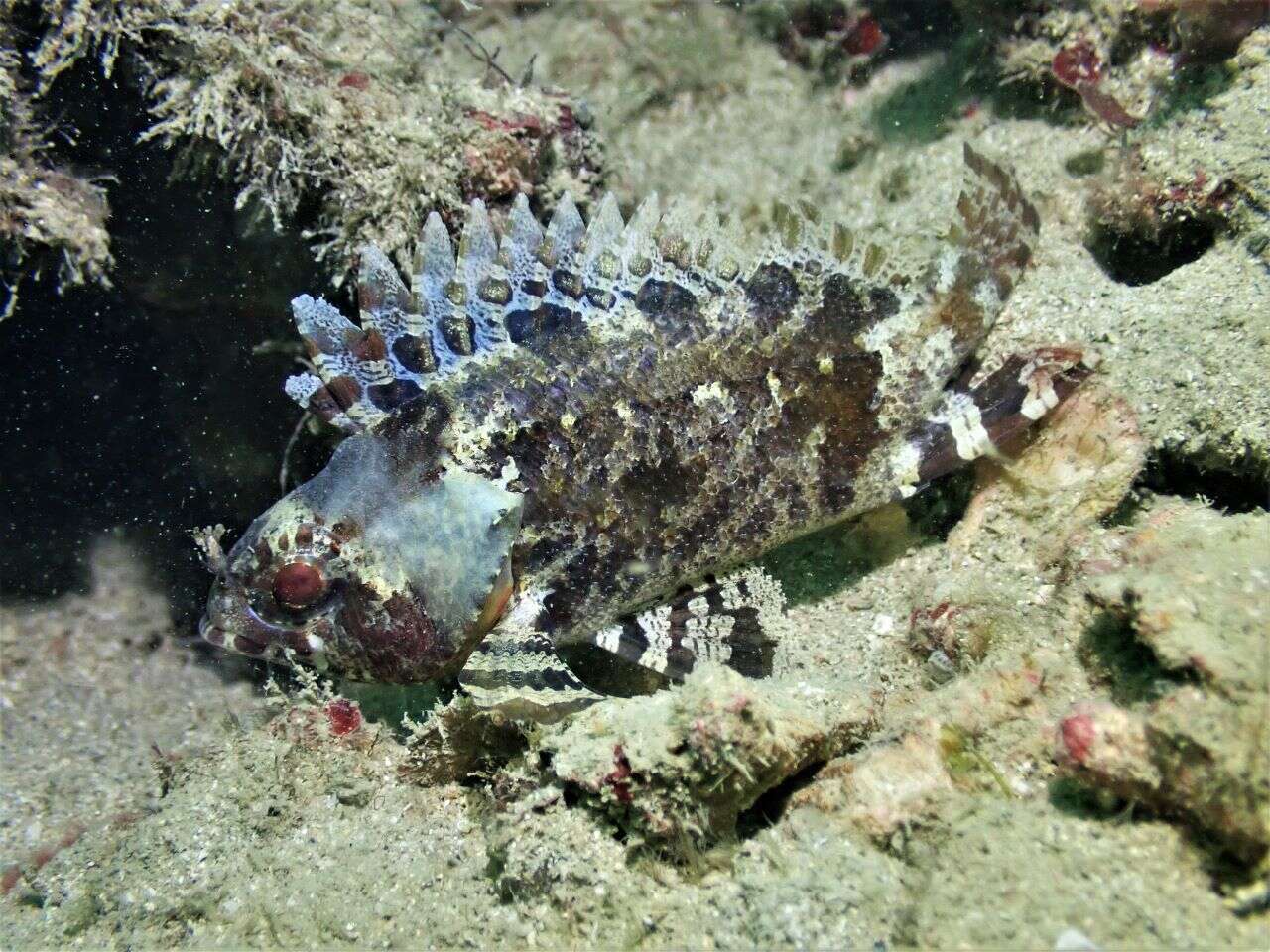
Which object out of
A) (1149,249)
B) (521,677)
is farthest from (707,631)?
(1149,249)

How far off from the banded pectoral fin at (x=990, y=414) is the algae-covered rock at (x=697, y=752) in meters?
1.53

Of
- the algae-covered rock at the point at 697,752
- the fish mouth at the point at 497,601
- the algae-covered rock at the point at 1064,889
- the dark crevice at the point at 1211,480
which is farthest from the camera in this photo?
the fish mouth at the point at 497,601

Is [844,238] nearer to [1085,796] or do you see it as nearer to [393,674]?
[1085,796]

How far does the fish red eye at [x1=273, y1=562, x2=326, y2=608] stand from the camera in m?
3.79

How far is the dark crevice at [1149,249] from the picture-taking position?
4301 millimetres

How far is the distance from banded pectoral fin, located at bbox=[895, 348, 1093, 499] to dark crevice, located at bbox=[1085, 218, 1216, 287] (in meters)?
0.97

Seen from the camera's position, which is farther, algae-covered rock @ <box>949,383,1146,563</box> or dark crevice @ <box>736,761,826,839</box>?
algae-covered rock @ <box>949,383,1146,563</box>

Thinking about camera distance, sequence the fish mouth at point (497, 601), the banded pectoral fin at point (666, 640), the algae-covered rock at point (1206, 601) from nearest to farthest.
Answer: the algae-covered rock at point (1206, 601) < the banded pectoral fin at point (666, 640) < the fish mouth at point (497, 601)

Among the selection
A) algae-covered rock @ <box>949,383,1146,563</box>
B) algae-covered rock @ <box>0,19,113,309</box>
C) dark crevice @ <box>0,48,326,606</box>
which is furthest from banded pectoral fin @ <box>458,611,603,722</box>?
algae-covered rock @ <box>0,19,113,309</box>

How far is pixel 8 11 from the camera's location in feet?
12.4

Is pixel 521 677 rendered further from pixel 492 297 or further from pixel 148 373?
pixel 148 373

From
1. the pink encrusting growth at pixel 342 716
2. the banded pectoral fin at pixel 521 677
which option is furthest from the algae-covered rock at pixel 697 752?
the pink encrusting growth at pixel 342 716

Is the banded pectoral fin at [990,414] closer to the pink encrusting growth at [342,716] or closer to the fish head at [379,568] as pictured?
the fish head at [379,568]

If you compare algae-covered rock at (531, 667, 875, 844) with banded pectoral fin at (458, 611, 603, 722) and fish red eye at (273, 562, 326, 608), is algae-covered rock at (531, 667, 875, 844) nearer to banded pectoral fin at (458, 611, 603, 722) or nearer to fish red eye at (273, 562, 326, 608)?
banded pectoral fin at (458, 611, 603, 722)
